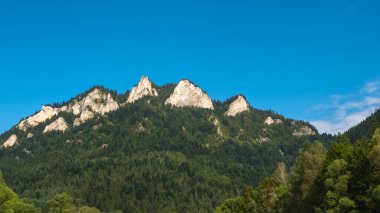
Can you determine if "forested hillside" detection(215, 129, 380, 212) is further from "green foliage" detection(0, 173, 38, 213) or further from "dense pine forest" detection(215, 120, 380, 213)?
"green foliage" detection(0, 173, 38, 213)

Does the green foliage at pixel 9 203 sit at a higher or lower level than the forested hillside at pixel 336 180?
higher

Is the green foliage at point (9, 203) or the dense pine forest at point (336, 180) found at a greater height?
the green foliage at point (9, 203)

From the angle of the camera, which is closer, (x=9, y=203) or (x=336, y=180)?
(x=336, y=180)

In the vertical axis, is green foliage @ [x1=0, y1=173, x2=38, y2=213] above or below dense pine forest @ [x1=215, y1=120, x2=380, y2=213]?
above

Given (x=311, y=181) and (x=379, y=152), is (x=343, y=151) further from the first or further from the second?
(x=379, y=152)

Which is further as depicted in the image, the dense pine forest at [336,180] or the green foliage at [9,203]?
the green foliage at [9,203]

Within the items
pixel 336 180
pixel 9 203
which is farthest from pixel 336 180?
pixel 9 203

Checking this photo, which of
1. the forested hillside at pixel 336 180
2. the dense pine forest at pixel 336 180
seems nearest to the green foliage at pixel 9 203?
the dense pine forest at pixel 336 180

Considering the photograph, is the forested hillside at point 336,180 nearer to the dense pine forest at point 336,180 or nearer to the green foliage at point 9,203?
the dense pine forest at point 336,180

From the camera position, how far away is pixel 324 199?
310 ft

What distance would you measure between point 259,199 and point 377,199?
65232 mm

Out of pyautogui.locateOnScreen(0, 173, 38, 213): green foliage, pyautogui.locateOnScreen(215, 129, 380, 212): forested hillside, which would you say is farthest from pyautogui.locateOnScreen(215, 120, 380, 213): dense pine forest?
pyautogui.locateOnScreen(0, 173, 38, 213): green foliage

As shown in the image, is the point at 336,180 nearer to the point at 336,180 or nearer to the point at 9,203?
the point at 336,180

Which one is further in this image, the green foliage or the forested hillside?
the green foliage
